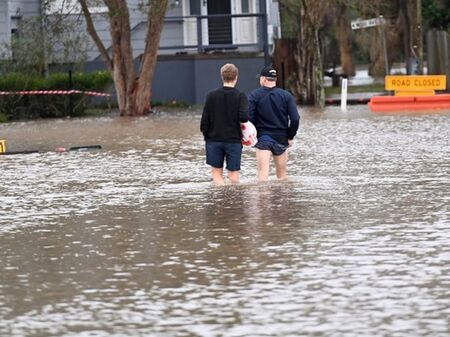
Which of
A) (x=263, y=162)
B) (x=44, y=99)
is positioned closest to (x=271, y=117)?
(x=263, y=162)

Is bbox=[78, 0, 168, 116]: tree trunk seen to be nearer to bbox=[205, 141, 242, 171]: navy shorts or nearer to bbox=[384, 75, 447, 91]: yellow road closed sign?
bbox=[384, 75, 447, 91]: yellow road closed sign

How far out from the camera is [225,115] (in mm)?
15406

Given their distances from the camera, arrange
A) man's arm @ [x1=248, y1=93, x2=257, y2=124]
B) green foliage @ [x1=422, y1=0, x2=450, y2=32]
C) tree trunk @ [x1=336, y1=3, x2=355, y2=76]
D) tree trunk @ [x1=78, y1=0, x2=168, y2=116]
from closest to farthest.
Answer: man's arm @ [x1=248, y1=93, x2=257, y2=124], tree trunk @ [x1=78, y1=0, x2=168, y2=116], green foliage @ [x1=422, y1=0, x2=450, y2=32], tree trunk @ [x1=336, y1=3, x2=355, y2=76]

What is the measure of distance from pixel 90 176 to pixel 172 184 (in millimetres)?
1889

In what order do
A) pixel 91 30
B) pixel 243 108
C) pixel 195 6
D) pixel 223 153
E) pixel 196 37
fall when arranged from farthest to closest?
pixel 195 6, pixel 196 37, pixel 91 30, pixel 223 153, pixel 243 108

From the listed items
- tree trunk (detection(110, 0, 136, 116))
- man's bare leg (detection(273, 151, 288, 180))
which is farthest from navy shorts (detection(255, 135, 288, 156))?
tree trunk (detection(110, 0, 136, 116))

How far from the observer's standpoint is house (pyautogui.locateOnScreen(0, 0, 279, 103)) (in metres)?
41.6

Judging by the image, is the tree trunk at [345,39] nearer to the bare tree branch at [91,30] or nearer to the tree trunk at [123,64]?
the tree trunk at [123,64]

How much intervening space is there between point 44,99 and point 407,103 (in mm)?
10180

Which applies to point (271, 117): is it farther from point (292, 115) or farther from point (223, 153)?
point (223, 153)

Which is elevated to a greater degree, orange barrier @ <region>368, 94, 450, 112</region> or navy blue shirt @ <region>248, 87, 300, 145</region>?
navy blue shirt @ <region>248, 87, 300, 145</region>

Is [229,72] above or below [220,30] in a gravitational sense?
below

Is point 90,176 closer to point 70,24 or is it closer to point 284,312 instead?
point 284,312

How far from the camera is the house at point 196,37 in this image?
41.6 m
